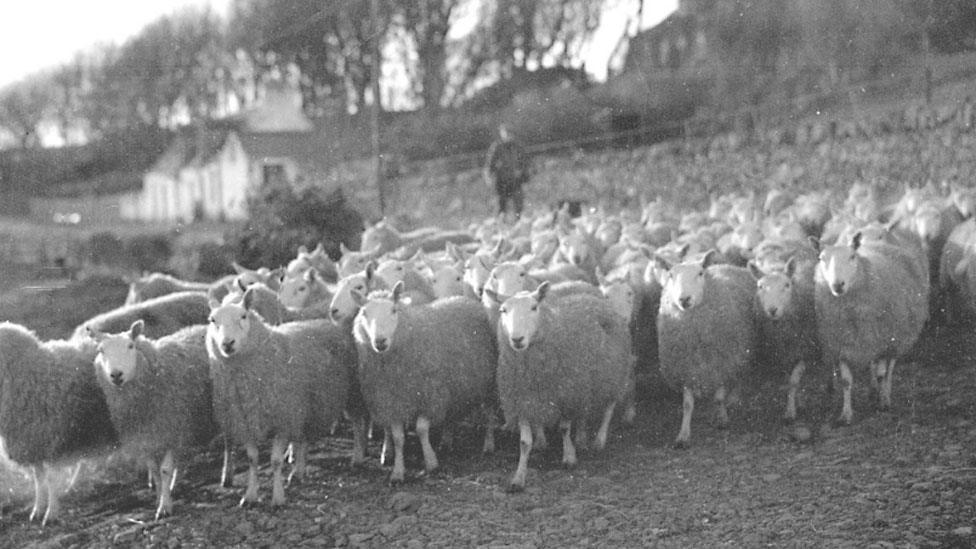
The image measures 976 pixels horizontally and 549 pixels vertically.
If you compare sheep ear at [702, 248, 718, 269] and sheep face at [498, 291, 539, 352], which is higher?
sheep ear at [702, 248, 718, 269]

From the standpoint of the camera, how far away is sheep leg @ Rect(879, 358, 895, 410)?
7.87 metres

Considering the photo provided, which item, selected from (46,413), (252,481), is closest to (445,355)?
(252,481)

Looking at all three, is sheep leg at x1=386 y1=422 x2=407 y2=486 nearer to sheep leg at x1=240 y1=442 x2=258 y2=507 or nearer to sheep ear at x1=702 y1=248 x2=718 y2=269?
sheep leg at x1=240 y1=442 x2=258 y2=507

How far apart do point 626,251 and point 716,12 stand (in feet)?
65.3

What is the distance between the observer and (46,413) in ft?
24.3

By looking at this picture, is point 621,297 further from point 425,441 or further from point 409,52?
point 409,52

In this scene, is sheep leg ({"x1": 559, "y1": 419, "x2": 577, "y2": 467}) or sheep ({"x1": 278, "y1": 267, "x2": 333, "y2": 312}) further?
sheep ({"x1": 278, "y1": 267, "x2": 333, "y2": 312})

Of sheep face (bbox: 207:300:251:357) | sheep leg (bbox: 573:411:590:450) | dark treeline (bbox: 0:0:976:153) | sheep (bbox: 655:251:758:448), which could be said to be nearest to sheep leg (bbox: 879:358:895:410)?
sheep (bbox: 655:251:758:448)

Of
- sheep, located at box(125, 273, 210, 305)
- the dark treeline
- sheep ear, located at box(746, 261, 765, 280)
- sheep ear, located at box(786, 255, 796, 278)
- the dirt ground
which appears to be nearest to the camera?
the dirt ground

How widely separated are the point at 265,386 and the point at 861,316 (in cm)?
442

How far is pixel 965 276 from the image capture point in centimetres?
955

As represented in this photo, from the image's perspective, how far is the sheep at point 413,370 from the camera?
24.7ft

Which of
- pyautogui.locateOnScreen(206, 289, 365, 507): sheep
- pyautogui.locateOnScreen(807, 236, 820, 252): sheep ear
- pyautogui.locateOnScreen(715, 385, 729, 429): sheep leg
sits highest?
pyautogui.locateOnScreen(807, 236, 820, 252): sheep ear

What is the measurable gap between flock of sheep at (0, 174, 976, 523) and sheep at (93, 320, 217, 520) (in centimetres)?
1
